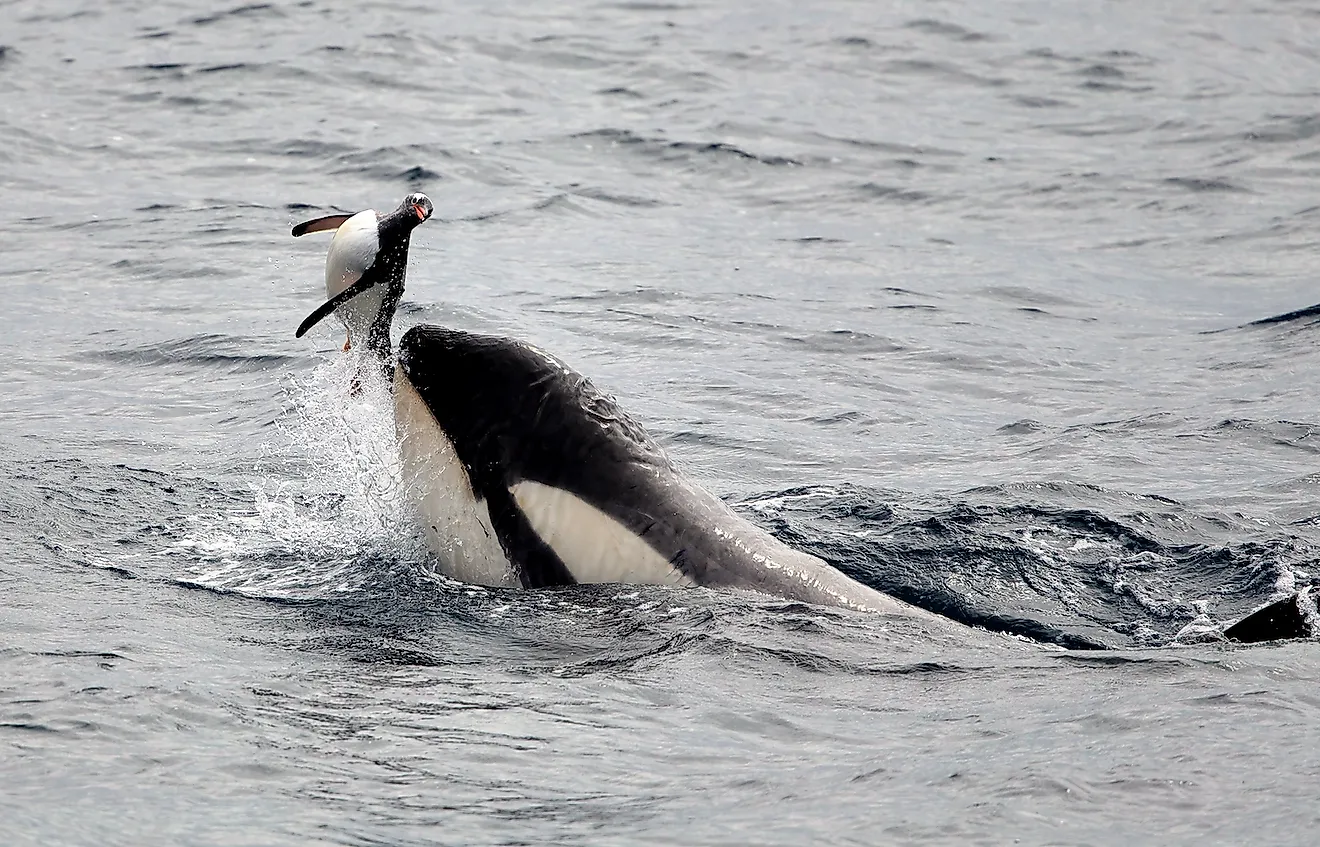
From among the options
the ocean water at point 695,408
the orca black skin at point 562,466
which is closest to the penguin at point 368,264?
the orca black skin at point 562,466

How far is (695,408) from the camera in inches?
463

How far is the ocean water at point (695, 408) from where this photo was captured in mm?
5422

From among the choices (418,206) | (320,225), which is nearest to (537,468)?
(418,206)

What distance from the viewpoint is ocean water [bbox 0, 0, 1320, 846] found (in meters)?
5.42

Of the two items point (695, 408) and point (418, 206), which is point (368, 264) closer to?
point (418, 206)

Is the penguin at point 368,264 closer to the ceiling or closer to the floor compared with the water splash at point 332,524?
closer to the ceiling

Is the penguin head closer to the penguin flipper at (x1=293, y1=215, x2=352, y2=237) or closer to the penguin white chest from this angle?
the penguin white chest

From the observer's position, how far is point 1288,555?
8680 millimetres

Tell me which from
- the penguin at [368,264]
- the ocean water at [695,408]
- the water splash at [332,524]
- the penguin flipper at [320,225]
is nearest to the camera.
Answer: the ocean water at [695,408]

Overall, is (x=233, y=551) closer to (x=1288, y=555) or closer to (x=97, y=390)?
(x=97, y=390)

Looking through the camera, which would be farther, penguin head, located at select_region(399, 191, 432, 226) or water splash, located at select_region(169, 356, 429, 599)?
water splash, located at select_region(169, 356, 429, 599)

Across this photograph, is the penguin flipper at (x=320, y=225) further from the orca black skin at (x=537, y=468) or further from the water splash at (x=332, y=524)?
the water splash at (x=332, y=524)

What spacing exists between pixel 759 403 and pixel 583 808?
6.95 metres

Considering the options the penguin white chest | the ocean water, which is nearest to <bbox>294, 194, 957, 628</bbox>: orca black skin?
the penguin white chest
